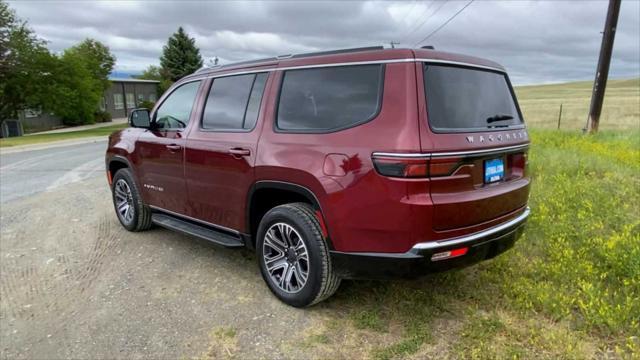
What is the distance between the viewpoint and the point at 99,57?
51344mm

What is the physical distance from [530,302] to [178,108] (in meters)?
3.71

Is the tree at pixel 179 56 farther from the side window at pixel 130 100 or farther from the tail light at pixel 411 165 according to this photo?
the tail light at pixel 411 165

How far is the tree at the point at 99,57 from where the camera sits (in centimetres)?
4716

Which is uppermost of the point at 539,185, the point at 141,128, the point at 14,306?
the point at 141,128

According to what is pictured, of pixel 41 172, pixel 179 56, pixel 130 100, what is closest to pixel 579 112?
pixel 41 172

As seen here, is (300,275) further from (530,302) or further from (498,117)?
(498,117)

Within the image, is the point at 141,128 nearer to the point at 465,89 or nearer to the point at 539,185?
the point at 465,89

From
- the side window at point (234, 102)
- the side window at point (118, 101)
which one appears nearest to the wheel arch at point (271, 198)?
the side window at point (234, 102)

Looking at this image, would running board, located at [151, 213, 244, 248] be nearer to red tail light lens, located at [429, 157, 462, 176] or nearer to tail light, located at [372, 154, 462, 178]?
tail light, located at [372, 154, 462, 178]

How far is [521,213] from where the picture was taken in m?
3.41

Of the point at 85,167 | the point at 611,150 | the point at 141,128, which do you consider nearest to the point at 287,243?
the point at 141,128

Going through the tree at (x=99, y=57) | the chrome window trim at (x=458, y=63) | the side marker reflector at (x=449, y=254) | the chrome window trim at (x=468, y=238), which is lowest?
the side marker reflector at (x=449, y=254)

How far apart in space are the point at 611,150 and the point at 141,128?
8.96m

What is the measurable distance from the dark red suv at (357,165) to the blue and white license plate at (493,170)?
0.05 feet
